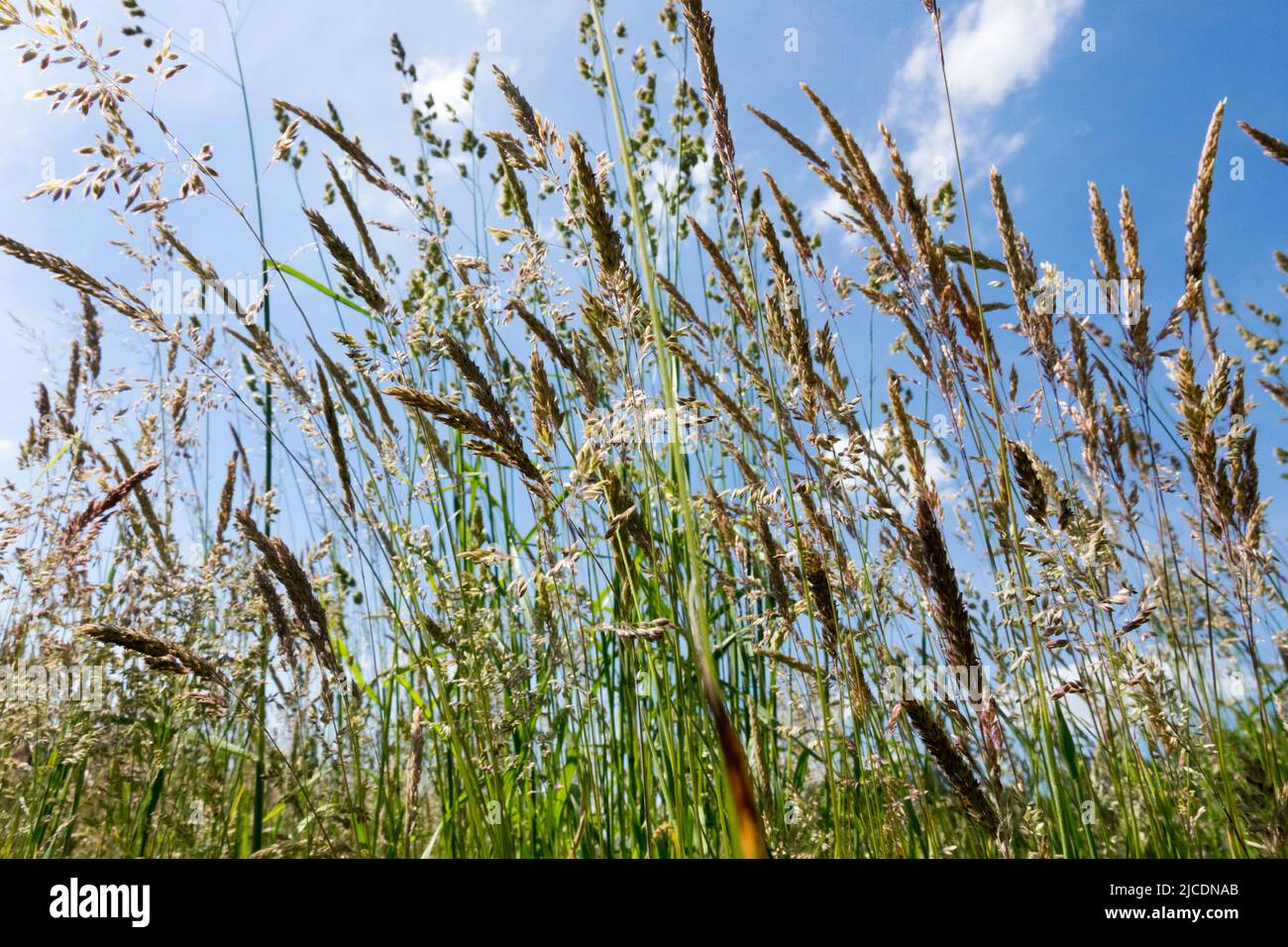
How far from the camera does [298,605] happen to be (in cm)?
122

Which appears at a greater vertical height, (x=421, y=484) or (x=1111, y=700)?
(x=421, y=484)

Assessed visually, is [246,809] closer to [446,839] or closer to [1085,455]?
[446,839]

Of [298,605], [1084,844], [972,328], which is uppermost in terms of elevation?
[972,328]

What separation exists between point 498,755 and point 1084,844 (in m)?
1.08

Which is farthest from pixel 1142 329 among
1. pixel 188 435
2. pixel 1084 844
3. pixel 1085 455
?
pixel 188 435

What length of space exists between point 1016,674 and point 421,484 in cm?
120

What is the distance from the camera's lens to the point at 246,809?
7.02ft

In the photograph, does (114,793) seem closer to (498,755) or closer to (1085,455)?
(498,755)

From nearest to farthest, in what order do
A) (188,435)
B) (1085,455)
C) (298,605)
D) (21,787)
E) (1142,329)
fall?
1. (298,605)
2. (1142,329)
3. (1085,455)
4. (21,787)
5. (188,435)

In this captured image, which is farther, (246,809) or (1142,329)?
(246,809)

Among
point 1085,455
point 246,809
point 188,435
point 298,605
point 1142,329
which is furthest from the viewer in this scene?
point 188,435
